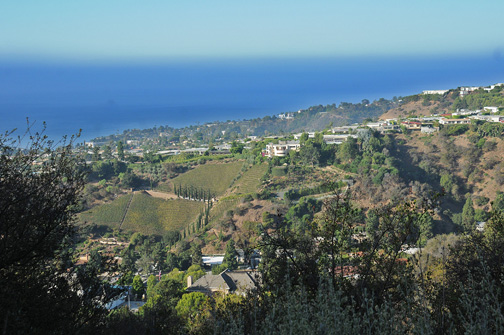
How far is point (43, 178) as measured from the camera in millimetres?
5000

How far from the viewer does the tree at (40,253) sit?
4.01 metres

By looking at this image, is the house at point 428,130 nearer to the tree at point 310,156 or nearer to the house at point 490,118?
the house at point 490,118

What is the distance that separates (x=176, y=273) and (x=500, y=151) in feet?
73.1

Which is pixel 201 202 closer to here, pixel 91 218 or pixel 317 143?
pixel 91 218

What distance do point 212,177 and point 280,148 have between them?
Answer: 5.77 metres

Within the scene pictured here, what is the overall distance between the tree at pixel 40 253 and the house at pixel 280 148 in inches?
1193

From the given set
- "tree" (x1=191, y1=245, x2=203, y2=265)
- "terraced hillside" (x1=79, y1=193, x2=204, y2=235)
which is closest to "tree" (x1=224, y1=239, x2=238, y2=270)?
"tree" (x1=191, y1=245, x2=203, y2=265)

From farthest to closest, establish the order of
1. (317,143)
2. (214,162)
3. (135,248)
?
(214,162) < (317,143) < (135,248)

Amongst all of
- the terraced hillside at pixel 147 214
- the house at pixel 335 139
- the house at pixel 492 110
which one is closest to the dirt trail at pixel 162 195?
the terraced hillside at pixel 147 214

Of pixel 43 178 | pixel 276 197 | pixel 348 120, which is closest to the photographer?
pixel 43 178

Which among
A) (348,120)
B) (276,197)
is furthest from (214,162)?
(348,120)

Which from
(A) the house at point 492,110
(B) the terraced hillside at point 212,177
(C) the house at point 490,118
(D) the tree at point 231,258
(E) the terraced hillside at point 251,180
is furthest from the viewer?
(A) the house at point 492,110

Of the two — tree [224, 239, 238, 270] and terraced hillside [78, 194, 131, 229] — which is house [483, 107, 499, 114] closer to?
tree [224, 239, 238, 270]

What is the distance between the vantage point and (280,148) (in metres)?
35.9
